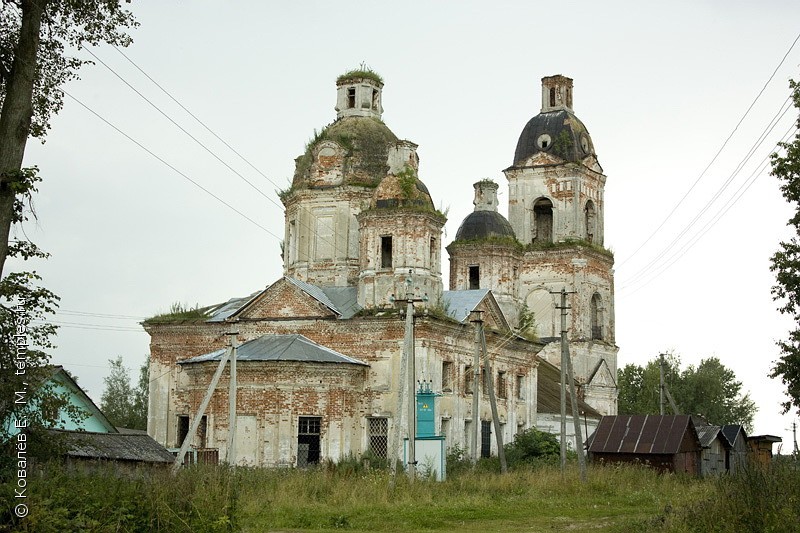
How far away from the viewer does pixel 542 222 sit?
158 feet

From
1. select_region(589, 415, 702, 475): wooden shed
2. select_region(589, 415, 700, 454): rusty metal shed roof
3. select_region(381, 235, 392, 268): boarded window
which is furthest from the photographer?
select_region(589, 415, 700, 454): rusty metal shed roof

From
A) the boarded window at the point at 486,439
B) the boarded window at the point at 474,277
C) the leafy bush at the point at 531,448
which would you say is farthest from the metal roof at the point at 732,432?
the boarded window at the point at 474,277

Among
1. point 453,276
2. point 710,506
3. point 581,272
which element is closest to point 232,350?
point 710,506

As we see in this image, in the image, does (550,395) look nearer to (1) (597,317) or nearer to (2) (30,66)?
(1) (597,317)

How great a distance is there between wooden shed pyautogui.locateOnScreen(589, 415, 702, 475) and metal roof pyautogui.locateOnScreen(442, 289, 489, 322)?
513cm

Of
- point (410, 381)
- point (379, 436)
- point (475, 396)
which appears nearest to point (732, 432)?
point (475, 396)

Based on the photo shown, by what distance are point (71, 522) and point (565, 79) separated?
3931 cm

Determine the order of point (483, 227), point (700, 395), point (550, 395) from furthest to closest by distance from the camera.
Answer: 1. point (700, 395)
2. point (483, 227)
3. point (550, 395)

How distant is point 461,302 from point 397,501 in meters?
13.2

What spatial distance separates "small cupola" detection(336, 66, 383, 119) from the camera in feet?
117

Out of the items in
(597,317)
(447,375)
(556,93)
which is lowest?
(447,375)

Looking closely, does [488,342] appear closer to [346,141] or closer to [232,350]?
[346,141]

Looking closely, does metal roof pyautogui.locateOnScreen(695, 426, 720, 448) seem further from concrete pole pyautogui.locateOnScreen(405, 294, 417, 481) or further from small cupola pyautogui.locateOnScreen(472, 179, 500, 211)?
small cupola pyautogui.locateOnScreen(472, 179, 500, 211)

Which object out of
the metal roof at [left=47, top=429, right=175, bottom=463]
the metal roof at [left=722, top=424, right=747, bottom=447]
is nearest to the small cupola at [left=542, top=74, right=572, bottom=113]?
the metal roof at [left=722, top=424, right=747, bottom=447]
